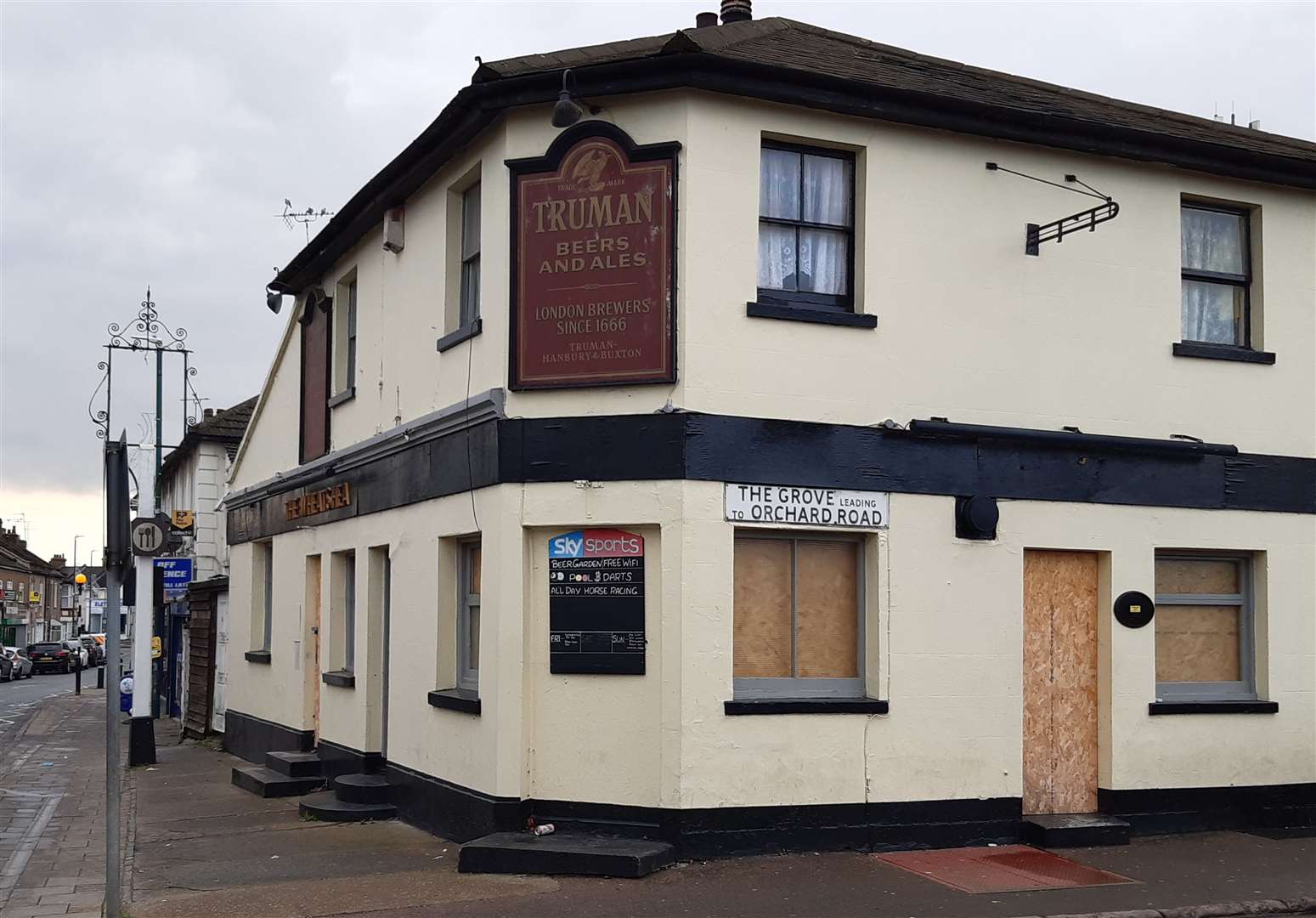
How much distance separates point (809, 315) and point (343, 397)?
7018 mm

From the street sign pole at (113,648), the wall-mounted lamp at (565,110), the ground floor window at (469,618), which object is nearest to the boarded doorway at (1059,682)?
the ground floor window at (469,618)

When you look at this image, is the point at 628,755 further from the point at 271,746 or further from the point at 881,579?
the point at 271,746

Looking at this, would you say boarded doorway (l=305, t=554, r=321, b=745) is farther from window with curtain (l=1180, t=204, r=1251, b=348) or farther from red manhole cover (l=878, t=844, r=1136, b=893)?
window with curtain (l=1180, t=204, r=1251, b=348)

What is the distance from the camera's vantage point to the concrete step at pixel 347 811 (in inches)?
529

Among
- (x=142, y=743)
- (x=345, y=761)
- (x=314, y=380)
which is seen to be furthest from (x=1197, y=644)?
(x=142, y=743)

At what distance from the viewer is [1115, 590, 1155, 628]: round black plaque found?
481 inches

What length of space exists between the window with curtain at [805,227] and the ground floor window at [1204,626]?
413cm

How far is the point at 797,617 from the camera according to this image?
11422mm

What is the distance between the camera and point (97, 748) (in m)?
23.1

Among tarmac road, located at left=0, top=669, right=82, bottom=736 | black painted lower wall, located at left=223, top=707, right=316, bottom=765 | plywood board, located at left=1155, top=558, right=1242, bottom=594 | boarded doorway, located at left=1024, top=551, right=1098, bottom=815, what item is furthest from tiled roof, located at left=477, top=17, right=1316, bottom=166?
tarmac road, located at left=0, top=669, right=82, bottom=736

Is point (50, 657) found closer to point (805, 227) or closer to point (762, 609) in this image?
point (762, 609)

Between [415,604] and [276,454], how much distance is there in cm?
712

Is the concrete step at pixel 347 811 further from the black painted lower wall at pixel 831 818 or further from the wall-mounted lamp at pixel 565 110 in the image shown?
the wall-mounted lamp at pixel 565 110

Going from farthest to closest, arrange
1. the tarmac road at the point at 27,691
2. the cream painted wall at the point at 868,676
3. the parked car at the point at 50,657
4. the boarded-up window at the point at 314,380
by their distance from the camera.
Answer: the parked car at the point at 50,657
the tarmac road at the point at 27,691
the boarded-up window at the point at 314,380
the cream painted wall at the point at 868,676
